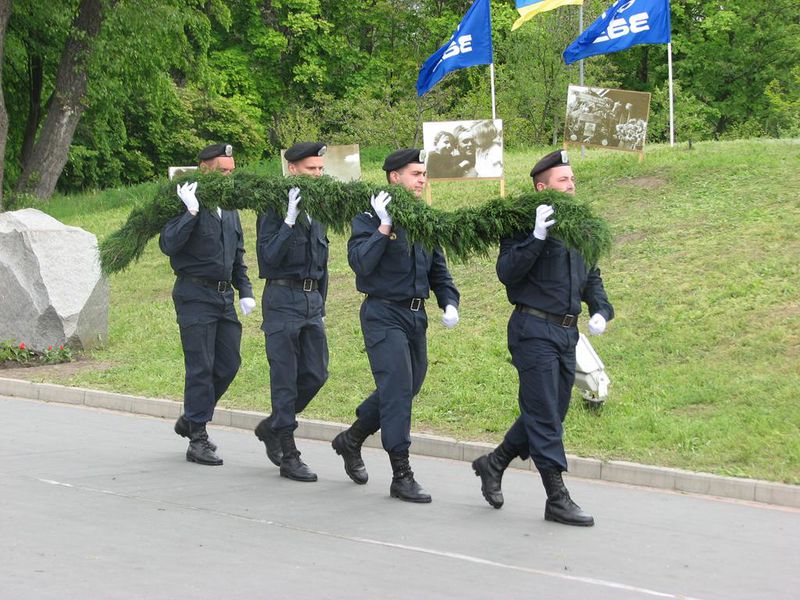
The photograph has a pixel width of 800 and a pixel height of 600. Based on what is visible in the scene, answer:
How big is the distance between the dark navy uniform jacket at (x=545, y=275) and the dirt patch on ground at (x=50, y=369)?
8.12m

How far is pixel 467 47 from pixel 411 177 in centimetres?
1372

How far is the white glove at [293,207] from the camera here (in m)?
8.30

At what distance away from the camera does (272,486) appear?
837 centimetres

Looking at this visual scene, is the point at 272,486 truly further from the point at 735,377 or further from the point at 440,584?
the point at 735,377

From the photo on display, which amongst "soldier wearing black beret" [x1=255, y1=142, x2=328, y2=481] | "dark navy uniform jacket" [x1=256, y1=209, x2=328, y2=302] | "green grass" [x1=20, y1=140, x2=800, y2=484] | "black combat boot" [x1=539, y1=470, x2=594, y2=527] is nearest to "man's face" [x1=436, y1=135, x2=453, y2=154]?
"green grass" [x1=20, y1=140, x2=800, y2=484]

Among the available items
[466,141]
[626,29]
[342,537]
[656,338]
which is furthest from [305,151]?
[626,29]

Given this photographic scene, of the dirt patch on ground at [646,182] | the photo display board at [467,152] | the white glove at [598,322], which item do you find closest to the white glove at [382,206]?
the white glove at [598,322]

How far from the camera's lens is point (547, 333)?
725 centimetres

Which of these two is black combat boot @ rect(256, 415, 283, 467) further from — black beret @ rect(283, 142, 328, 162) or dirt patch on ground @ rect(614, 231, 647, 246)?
dirt patch on ground @ rect(614, 231, 647, 246)

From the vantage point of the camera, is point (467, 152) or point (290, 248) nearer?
point (290, 248)

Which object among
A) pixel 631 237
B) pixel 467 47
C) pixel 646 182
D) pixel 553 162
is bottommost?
pixel 631 237

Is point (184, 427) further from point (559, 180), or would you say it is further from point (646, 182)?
point (646, 182)

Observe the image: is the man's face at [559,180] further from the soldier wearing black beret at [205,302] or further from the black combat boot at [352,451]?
the soldier wearing black beret at [205,302]

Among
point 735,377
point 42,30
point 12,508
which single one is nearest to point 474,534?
point 12,508
